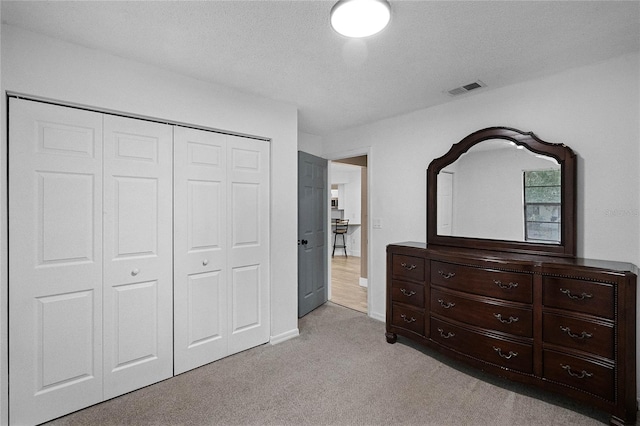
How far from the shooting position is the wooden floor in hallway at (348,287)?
174 inches

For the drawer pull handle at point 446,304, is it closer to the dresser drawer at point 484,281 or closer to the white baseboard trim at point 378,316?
the dresser drawer at point 484,281

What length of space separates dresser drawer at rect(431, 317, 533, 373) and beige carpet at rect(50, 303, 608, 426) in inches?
8.4

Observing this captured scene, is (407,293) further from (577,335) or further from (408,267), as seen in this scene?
(577,335)

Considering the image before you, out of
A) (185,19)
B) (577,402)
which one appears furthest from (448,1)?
(577,402)

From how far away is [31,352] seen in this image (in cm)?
193

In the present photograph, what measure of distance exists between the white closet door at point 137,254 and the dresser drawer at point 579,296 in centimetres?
279

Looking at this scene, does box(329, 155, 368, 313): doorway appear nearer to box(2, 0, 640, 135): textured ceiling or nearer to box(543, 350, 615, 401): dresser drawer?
box(543, 350, 615, 401): dresser drawer

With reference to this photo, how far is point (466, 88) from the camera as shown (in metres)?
2.76

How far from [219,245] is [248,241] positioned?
290mm

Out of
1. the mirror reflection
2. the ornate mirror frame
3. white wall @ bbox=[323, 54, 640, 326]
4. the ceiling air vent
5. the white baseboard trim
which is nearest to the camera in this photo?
white wall @ bbox=[323, 54, 640, 326]

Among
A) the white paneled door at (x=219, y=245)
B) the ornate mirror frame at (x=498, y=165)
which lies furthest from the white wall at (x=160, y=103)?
the ornate mirror frame at (x=498, y=165)

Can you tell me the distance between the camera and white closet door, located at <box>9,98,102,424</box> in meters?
1.89

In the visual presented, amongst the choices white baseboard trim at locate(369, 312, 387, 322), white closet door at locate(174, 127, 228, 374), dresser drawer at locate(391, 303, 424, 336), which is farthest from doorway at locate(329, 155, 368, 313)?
white closet door at locate(174, 127, 228, 374)

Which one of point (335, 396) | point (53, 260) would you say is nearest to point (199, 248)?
point (53, 260)
